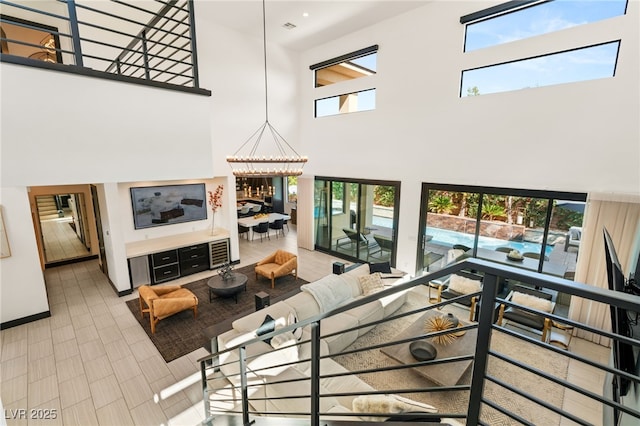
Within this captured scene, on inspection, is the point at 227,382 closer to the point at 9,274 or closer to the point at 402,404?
the point at 402,404

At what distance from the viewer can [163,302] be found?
16.8ft

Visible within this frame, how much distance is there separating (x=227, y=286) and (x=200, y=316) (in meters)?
0.75

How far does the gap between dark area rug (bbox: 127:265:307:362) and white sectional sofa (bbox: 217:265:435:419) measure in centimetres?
83

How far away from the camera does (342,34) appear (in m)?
7.72

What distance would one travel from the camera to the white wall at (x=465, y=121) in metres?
4.45

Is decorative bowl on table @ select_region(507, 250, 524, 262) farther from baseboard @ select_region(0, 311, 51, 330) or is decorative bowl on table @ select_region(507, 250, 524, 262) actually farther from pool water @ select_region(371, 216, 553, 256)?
baseboard @ select_region(0, 311, 51, 330)

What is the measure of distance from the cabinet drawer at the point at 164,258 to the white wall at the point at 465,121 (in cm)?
482

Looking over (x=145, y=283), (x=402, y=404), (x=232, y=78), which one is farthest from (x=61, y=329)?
(x=232, y=78)

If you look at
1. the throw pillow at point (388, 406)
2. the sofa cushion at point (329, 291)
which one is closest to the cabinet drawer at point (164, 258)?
the sofa cushion at point (329, 291)

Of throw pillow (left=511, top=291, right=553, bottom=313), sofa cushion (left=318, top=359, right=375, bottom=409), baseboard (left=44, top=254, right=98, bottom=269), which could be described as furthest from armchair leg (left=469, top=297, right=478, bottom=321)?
baseboard (left=44, top=254, right=98, bottom=269)

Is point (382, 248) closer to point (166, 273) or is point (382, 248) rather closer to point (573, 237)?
point (573, 237)

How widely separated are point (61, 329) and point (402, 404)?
5.92 m

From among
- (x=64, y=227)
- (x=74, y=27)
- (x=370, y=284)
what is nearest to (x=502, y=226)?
(x=370, y=284)

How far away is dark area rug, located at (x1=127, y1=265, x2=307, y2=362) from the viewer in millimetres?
4852
